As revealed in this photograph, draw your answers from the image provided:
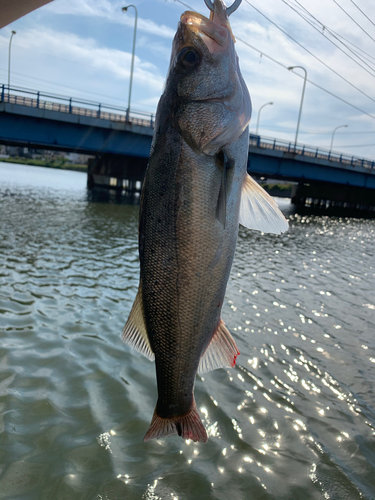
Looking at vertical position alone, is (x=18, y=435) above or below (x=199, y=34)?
below

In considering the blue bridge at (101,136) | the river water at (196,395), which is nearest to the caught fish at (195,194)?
the river water at (196,395)

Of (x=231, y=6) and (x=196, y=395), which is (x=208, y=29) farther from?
(x=196, y=395)

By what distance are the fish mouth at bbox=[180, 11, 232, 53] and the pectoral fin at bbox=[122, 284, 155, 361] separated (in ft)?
5.62

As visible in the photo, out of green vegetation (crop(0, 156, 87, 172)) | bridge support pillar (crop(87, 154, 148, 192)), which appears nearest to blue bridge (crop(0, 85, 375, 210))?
bridge support pillar (crop(87, 154, 148, 192))

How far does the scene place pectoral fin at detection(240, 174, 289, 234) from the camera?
2484 mm

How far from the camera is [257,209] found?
250 centimetres

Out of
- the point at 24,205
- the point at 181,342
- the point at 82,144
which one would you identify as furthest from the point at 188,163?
the point at 82,144

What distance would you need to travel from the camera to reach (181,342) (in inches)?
97.3

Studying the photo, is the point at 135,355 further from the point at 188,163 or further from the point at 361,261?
the point at 361,261

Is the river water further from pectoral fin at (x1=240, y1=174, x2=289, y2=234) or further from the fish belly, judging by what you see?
pectoral fin at (x1=240, y1=174, x2=289, y2=234)

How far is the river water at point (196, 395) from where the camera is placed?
4.34 meters

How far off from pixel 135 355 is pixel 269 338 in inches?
127

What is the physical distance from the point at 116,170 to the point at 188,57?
5371 cm

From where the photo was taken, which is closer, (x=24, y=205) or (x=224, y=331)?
(x=224, y=331)
